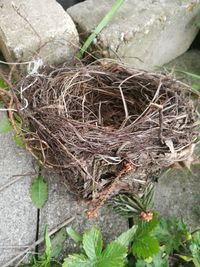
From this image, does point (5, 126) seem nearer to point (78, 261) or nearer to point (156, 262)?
point (78, 261)

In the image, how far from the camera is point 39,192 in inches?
55.6

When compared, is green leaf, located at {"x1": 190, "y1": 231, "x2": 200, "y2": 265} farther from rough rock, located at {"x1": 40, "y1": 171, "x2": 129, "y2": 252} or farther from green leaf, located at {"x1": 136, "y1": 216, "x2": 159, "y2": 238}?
rough rock, located at {"x1": 40, "y1": 171, "x2": 129, "y2": 252}

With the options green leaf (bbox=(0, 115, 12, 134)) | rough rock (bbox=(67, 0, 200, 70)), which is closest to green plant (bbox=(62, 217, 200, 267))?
green leaf (bbox=(0, 115, 12, 134))

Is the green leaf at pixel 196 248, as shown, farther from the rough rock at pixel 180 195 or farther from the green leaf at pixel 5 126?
the green leaf at pixel 5 126

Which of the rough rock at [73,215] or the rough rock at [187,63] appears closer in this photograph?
the rough rock at [73,215]

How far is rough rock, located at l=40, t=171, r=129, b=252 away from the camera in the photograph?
4.43ft

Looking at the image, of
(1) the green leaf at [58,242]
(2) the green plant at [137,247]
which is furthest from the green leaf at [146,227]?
(1) the green leaf at [58,242]

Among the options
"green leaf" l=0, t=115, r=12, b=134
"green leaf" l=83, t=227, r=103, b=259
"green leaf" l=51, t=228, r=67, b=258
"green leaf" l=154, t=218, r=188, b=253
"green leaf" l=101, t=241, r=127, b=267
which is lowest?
"green leaf" l=154, t=218, r=188, b=253

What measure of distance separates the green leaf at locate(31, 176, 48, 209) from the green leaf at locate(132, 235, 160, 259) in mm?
366

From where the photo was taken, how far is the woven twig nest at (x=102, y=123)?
1.22 meters

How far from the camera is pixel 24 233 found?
133 cm

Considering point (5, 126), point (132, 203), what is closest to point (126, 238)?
point (132, 203)

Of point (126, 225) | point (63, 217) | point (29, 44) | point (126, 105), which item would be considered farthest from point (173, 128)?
point (29, 44)

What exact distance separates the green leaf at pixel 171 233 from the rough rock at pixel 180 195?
109 mm
